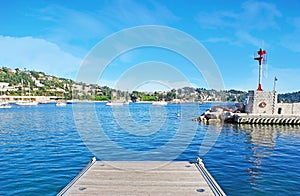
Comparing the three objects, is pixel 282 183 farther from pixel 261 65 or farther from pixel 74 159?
pixel 261 65

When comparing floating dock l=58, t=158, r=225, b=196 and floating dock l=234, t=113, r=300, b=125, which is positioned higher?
floating dock l=234, t=113, r=300, b=125

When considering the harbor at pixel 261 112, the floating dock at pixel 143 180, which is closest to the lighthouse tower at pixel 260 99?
the harbor at pixel 261 112

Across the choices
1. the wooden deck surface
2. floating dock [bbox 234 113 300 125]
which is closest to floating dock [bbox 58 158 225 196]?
the wooden deck surface

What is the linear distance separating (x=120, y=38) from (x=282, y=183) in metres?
9.75

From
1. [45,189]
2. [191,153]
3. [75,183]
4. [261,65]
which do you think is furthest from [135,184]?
[261,65]

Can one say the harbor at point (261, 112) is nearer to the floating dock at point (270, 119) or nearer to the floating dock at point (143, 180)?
the floating dock at point (270, 119)

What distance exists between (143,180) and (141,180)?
0.07 meters

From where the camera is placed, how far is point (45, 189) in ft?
30.4

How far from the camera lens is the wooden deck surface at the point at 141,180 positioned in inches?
280

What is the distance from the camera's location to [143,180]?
26.9 ft

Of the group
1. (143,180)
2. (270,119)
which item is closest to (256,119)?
(270,119)

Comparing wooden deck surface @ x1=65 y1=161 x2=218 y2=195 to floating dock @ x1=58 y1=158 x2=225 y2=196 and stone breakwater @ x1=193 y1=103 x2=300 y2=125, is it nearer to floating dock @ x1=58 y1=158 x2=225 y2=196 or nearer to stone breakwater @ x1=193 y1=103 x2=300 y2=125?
floating dock @ x1=58 y1=158 x2=225 y2=196

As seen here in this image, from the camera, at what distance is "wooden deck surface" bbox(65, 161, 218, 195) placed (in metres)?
7.12

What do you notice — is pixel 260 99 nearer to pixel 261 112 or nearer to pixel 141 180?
pixel 261 112
